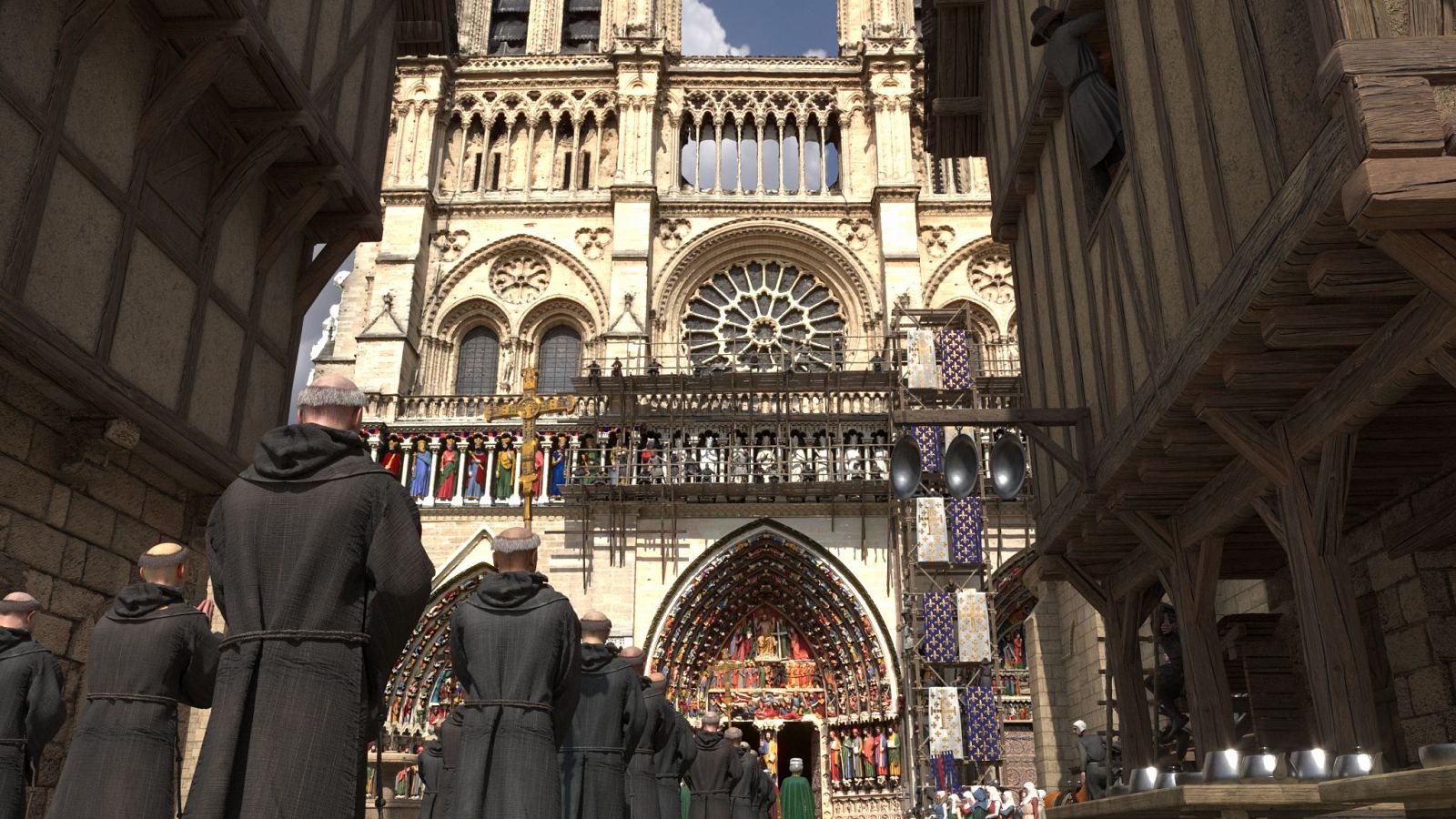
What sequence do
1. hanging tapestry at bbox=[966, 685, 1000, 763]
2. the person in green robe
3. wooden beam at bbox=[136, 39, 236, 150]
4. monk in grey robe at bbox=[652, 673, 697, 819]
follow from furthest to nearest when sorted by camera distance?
hanging tapestry at bbox=[966, 685, 1000, 763] → the person in green robe → monk in grey robe at bbox=[652, 673, 697, 819] → wooden beam at bbox=[136, 39, 236, 150]

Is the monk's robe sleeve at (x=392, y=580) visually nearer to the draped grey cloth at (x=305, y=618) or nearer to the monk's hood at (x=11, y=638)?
the draped grey cloth at (x=305, y=618)

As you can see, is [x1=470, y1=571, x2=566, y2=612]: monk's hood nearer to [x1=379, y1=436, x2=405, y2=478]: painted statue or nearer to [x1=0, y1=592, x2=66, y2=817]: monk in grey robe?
[x1=0, y1=592, x2=66, y2=817]: monk in grey robe

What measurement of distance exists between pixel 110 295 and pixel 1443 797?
20.8ft

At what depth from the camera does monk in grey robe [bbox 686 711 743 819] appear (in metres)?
8.19

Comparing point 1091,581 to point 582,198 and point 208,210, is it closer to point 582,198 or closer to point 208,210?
point 208,210

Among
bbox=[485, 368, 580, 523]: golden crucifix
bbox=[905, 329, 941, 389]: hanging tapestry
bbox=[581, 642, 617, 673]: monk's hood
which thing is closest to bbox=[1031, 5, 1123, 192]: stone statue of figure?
bbox=[581, 642, 617, 673]: monk's hood

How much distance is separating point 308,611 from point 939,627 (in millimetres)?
12877

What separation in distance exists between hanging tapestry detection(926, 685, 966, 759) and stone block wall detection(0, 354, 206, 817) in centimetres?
1019

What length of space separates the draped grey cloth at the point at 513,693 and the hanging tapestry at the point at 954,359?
1265 cm

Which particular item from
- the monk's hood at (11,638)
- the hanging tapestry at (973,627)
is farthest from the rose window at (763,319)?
the monk's hood at (11,638)

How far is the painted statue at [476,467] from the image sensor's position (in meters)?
16.9

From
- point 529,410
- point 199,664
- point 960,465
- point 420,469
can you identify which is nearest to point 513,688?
point 199,664

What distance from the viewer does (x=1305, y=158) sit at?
3.53m

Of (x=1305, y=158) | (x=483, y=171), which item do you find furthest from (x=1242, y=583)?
(x=483, y=171)
